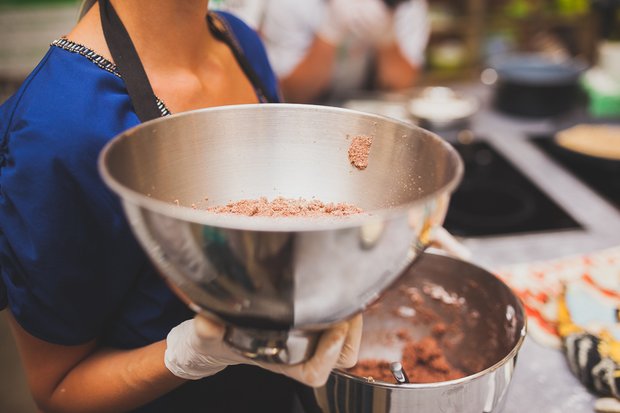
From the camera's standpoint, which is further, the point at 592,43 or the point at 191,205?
the point at 592,43

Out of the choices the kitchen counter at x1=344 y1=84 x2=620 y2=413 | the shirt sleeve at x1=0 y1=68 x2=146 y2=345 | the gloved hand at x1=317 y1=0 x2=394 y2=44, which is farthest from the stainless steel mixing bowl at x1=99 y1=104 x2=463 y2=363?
the gloved hand at x1=317 y1=0 x2=394 y2=44

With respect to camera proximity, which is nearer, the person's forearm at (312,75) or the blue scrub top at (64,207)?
the blue scrub top at (64,207)

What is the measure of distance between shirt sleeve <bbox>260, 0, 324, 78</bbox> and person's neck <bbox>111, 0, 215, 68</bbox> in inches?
63.1

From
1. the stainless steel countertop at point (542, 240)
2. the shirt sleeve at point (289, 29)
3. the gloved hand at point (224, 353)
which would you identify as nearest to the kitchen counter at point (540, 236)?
the stainless steel countertop at point (542, 240)

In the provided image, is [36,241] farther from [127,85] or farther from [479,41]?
[479,41]

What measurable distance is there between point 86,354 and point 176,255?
53cm

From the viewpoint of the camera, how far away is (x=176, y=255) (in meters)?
0.57

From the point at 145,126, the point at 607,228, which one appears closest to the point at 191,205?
the point at 145,126

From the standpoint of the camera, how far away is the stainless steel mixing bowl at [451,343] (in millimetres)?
785

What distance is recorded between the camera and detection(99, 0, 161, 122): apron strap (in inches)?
35.8

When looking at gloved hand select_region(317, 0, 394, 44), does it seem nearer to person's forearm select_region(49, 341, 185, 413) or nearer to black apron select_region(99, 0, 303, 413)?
black apron select_region(99, 0, 303, 413)

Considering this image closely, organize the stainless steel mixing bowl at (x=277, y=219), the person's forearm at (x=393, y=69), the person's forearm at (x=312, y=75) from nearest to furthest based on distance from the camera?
1. the stainless steel mixing bowl at (x=277, y=219)
2. the person's forearm at (x=312, y=75)
3. the person's forearm at (x=393, y=69)

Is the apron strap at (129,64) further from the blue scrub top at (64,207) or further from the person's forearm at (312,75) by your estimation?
the person's forearm at (312,75)

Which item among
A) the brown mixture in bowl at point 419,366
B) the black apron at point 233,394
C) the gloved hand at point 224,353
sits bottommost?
the black apron at point 233,394
